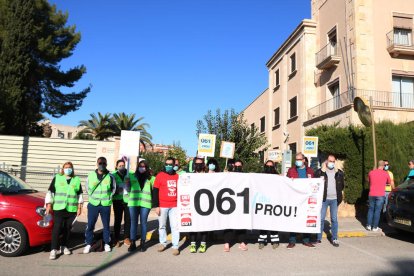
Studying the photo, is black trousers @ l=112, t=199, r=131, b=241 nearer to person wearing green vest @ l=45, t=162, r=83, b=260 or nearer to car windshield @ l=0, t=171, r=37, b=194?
person wearing green vest @ l=45, t=162, r=83, b=260

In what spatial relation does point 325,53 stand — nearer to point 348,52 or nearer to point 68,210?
point 348,52

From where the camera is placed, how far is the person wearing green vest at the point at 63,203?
7215 millimetres

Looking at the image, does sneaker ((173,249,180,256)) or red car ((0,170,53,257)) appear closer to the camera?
red car ((0,170,53,257))

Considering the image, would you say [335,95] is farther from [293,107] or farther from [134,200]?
[134,200]

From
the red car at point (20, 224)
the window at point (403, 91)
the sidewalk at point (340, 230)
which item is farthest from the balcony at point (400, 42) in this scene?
the red car at point (20, 224)

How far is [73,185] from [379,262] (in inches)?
239

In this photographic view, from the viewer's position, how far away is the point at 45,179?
47.0ft

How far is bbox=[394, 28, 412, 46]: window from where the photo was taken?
804 inches

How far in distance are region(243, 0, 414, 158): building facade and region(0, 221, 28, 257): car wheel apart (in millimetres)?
14440

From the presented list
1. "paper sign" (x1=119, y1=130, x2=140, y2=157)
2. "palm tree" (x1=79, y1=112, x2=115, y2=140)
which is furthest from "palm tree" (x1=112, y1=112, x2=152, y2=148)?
"paper sign" (x1=119, y1=130, x2=140, y2=157)

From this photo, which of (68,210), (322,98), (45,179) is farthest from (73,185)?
(322,98)

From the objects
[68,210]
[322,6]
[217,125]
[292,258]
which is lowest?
[292,258]

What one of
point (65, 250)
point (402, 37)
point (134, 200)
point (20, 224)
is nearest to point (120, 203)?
point (134, 200)

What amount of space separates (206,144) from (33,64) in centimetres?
1660
